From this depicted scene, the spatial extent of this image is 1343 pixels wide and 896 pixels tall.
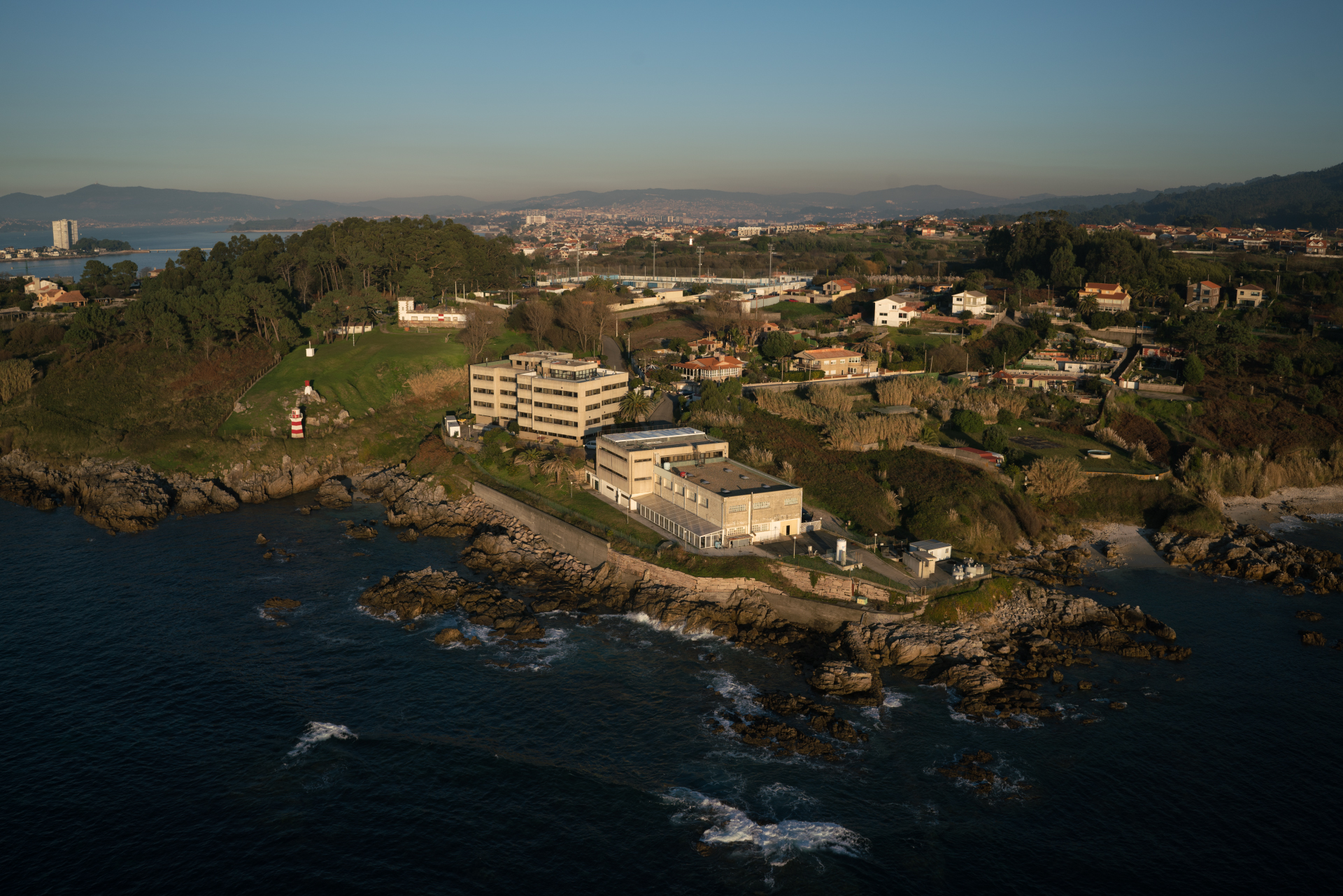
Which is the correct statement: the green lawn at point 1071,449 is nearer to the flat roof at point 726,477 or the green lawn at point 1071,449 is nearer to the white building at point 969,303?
the flat roof at point 726,477

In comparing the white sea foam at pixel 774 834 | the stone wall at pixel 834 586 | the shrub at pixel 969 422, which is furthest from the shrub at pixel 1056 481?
the white sea foam at pixel 774 834

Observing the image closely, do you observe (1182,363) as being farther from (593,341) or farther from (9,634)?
(9,634)

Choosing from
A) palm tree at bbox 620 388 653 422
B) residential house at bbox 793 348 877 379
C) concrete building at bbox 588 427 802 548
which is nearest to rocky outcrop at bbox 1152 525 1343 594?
concrete building at bbox 588 427 802 548

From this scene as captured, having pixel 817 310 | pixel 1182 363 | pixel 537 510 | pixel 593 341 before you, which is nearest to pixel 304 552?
pixel 537 510

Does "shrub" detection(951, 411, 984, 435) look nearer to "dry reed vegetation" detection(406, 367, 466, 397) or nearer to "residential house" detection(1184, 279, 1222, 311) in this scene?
"dry reed vegetation" detection(406, 367, 466, 397)

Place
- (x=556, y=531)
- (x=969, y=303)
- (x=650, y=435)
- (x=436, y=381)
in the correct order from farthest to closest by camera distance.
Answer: (x=969, y=303)
(x=436, y=381)
(x=650, y=435)
(x=556, y=531)

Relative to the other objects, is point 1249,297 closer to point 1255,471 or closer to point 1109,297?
point 1109,297

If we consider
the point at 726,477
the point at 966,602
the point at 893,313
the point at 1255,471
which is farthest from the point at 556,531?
the point at 893,313
